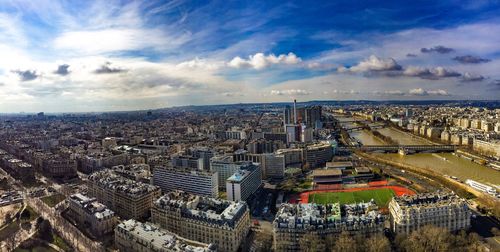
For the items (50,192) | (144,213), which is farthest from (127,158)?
(144,213)

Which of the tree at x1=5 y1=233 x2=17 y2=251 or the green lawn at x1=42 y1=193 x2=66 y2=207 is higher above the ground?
the green lawn at x1=42 y1=193 x2=66 y2=207

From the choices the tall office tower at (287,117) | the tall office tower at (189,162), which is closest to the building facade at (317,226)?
the tall office tower at (189,162)

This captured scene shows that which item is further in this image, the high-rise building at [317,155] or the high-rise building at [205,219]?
the high-rise building at [317,155]

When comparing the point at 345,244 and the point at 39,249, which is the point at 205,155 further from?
the point at 345,244

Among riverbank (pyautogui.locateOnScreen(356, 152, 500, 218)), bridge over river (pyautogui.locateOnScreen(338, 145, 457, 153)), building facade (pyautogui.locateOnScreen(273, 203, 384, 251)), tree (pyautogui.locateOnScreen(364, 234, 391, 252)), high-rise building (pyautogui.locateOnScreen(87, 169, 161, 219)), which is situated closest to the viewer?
tree (pyautogui.locateOnScreen(364, 234, 391, 252))

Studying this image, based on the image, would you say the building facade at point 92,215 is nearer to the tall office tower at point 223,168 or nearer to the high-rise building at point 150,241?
the high-rise building at point 150,241

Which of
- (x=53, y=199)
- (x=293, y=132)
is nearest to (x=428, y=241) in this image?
(x=53, y=199)

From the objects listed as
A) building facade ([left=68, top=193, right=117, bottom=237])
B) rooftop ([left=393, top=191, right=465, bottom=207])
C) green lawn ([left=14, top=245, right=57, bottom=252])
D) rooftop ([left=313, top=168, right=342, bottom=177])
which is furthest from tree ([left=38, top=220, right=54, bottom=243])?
rooftop ([left=313, top=168, right=342, bottom=177])

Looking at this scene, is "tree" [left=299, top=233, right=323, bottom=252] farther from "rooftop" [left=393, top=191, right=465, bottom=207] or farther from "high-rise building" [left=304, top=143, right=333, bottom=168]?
"high-rise building" [left=304, top=143, right=333, bottom=168]
